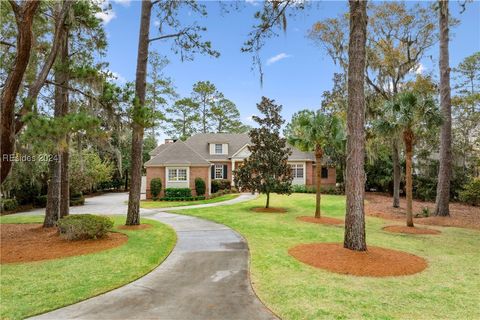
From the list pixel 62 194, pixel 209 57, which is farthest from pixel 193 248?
pixel 209 57

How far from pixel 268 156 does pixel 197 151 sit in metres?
16.0

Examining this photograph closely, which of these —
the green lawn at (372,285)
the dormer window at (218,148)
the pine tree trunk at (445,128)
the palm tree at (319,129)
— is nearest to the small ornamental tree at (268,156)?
the palm tree at (319,129)

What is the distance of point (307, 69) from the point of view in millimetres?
20031

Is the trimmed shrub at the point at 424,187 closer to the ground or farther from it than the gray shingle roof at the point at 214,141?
closer to the ground

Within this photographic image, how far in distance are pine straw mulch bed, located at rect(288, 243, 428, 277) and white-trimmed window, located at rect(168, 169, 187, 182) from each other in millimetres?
18918

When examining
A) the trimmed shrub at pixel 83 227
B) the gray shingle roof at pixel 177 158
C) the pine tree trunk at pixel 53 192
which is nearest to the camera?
the trimmed shrub at pixel 83 227

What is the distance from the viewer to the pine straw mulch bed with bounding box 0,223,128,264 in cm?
840

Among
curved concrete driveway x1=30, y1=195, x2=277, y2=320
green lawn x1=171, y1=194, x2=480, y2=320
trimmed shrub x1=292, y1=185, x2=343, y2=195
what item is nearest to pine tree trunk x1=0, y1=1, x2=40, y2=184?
curved concrete driveway x1=30, y1=195, x2=277, y2=320

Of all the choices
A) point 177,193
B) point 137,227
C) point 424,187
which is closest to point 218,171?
point 177,193

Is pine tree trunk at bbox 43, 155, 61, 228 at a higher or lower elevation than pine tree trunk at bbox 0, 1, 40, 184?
lower

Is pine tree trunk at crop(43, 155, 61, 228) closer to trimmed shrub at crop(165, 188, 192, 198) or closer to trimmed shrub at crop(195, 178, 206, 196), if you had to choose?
trimmed shrub at crop(165, 188, 192, 198)

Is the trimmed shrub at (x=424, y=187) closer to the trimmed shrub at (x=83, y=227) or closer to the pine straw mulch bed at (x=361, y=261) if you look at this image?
the pine straw mulch bed at (x=361, y=261)

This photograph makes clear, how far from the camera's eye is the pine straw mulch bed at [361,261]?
6.98m

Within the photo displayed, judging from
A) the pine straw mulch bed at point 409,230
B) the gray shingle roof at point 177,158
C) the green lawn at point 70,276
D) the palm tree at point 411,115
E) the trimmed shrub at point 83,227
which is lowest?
the pine straw mulch bed at point 409,230
